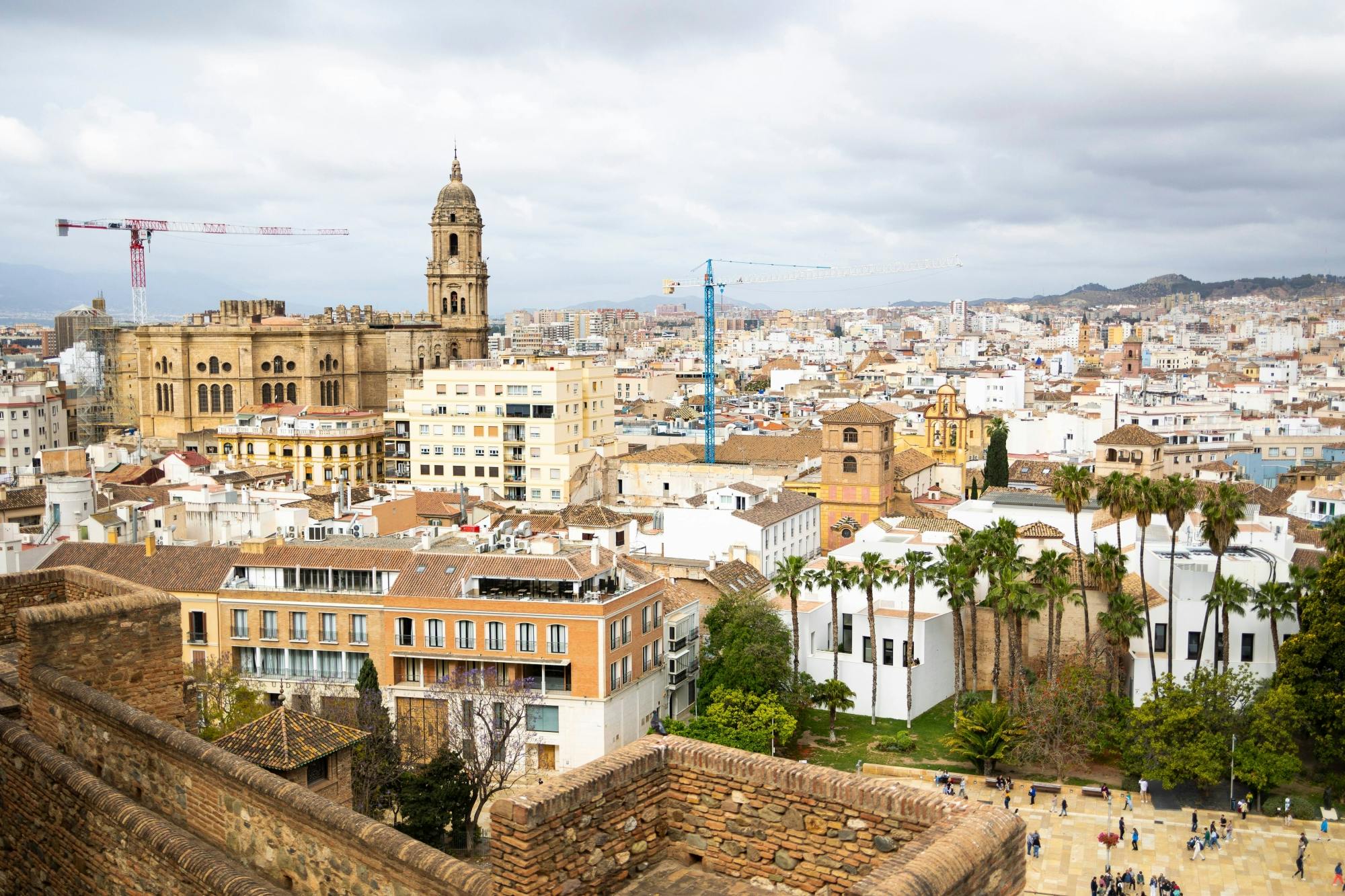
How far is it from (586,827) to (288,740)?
50.4 feet

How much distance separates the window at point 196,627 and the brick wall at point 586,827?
32103 mm

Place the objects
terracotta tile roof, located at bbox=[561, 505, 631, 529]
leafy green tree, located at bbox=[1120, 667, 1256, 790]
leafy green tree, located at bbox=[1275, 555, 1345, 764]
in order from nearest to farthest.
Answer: leafy green tree, located at bbox=[1275, 555, 1345, 764]
leafy green tree, located at bbox=[1120, 667, 1256, 790]
terracotta tile roof, located at bbox=[561, 505, 631, 529]

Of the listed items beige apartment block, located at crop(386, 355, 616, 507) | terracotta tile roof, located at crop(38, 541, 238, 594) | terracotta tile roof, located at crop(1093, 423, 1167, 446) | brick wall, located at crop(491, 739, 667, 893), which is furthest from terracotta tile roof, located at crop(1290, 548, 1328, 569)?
brick wall, located at crop(491, 739, 667, 893)

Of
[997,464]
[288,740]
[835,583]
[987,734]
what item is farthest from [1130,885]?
[997,464]

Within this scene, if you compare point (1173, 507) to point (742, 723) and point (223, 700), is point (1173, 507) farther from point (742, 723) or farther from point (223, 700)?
point (223, 700)

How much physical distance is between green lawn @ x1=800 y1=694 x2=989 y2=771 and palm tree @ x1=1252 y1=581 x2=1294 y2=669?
8950 mm

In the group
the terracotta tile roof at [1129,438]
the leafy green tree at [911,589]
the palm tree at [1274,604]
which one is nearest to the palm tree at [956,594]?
the leafy green tree at [911,589]

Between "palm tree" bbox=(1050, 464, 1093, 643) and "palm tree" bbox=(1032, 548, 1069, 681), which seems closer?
"palm tree" bbox=(1032, 548, 1069, 681)

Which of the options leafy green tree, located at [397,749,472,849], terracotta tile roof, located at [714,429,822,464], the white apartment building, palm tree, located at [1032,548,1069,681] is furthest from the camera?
the white apartment building

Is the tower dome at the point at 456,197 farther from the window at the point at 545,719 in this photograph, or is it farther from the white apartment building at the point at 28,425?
the window at the point at 545,719

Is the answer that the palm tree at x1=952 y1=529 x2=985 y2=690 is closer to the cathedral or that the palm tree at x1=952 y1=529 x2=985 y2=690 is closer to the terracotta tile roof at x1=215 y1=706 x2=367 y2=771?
the terracotta tile roof at x1=215 y1=706 x2=367 y2=771

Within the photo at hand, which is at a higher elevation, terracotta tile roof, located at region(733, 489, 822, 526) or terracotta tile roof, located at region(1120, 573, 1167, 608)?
terracotta tile roof, located at region(733, 489, 822, 526)

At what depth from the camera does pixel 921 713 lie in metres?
39.6

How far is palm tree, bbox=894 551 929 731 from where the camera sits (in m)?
38.0
